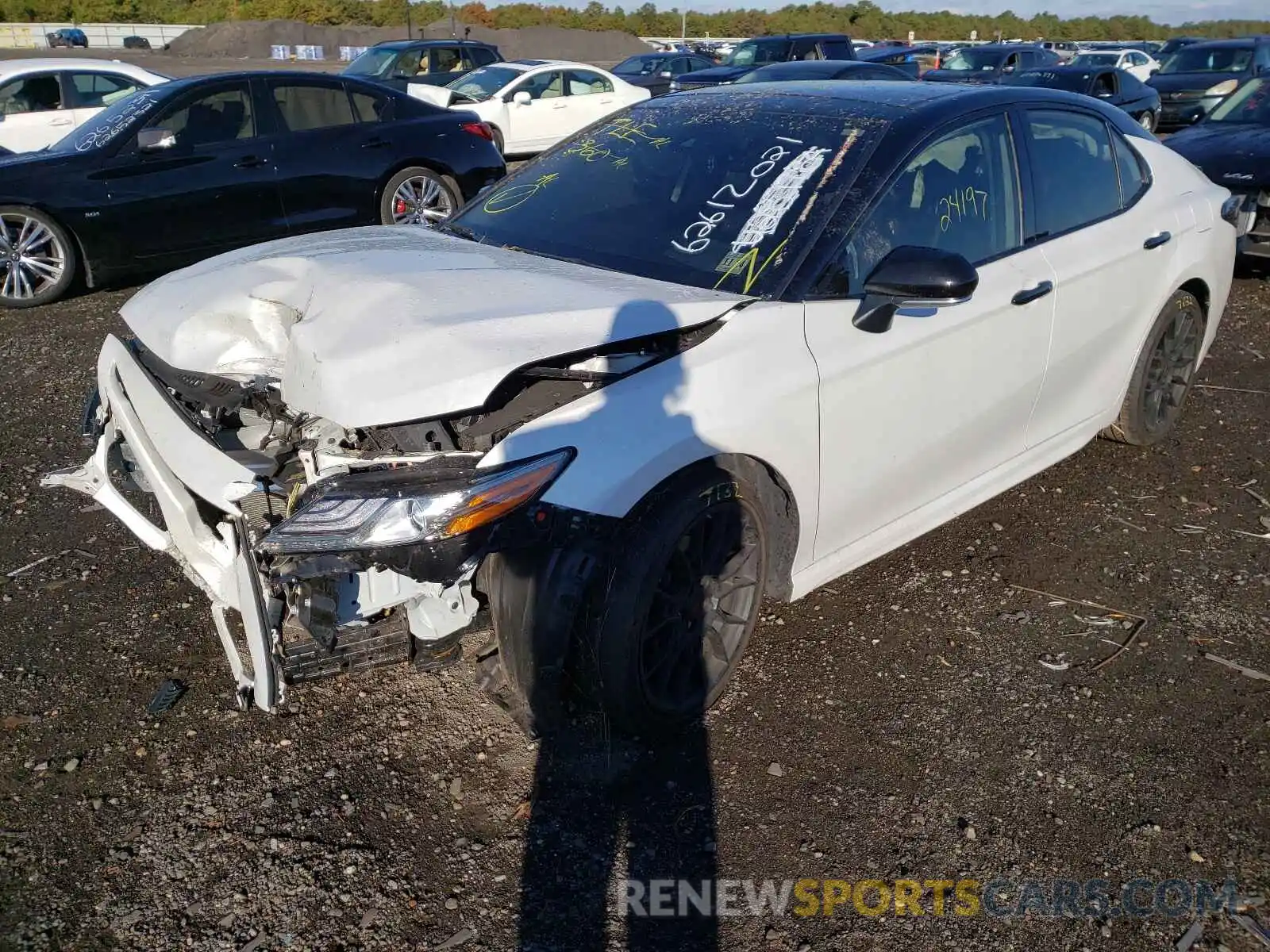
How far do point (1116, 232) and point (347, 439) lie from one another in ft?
10.2

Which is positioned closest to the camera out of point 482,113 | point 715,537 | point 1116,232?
point 715,537

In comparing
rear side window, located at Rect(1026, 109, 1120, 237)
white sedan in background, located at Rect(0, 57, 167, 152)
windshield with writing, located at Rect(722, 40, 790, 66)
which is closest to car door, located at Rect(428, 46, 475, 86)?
windshield with writing, located at Rect(722, 40, 790, 66)

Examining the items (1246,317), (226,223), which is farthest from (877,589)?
(226,223)

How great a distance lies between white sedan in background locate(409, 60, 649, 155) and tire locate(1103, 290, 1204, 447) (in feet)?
33.3

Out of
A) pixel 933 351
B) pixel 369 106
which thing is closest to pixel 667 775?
pixel 933 351

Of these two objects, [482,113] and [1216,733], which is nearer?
[1216,733]

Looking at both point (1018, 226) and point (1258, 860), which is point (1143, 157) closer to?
point (1018, 226)

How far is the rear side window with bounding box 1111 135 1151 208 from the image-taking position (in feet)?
14.0

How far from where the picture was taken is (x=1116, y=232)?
13.4 feet

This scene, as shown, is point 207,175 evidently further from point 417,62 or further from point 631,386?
point 417,62

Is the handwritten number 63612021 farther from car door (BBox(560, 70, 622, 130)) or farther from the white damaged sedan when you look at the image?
car door (BBox(560, 70, 622, 130))

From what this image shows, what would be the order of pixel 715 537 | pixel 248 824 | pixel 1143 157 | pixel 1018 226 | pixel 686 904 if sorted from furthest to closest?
pixel 1143 157 < pixel 1018 226 < pixel 715 537 < pixel 248 824 < pixel 686 904

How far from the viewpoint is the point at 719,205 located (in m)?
3.35

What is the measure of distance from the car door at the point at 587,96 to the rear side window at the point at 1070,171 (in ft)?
37.4
